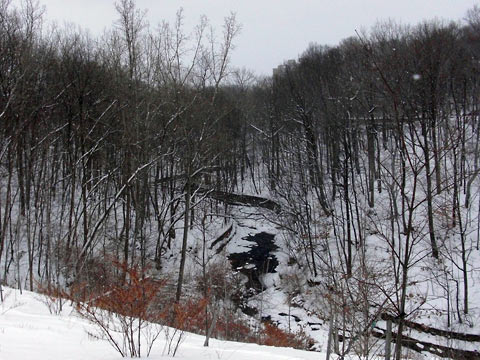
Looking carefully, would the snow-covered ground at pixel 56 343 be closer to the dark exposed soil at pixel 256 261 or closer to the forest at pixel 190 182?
the forest at pixel 190 182

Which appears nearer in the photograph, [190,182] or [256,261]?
[190,182]

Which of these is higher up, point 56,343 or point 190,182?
point 190,182

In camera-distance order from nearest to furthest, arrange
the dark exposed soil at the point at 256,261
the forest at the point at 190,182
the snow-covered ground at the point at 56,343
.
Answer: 1. the snow-covered ground at the point at 56,343
2. the forest at the point at 190,182
3. the dark exposed soil at the point at 256,261

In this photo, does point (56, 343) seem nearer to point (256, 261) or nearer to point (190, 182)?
point (190, 182)

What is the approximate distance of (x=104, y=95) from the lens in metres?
21.1

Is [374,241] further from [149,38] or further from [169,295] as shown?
[149,38]

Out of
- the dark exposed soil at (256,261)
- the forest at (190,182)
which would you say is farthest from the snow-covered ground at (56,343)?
the dark exposed soil at (256,261)

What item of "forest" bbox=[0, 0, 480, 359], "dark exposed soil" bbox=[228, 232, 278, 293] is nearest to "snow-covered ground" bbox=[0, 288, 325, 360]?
"forest" bbox=[0, 0, 480, 359]

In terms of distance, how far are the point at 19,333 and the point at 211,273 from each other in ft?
39.9

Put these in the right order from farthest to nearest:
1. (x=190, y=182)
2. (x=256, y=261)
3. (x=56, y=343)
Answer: (x=256, y=261) < (x=190, y=182) < (x=56, y=343)

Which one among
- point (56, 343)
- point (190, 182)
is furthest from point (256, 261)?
point (56, 343)

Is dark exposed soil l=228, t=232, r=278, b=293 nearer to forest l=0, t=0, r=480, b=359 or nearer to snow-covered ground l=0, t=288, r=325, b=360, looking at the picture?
forest l=0, t=0, r=480, b=359

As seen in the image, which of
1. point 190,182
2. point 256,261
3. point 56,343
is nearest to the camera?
point 56,343

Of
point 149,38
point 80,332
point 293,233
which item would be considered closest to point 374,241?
point 293,233
